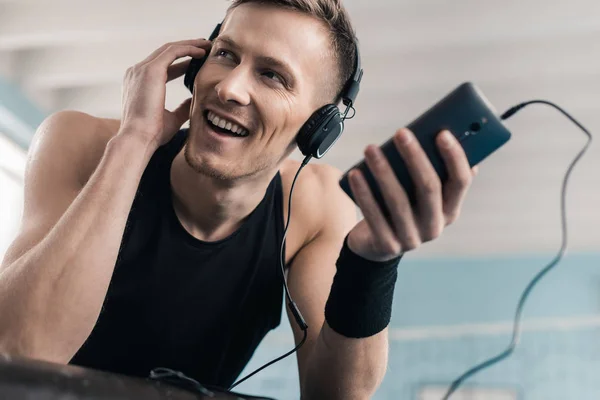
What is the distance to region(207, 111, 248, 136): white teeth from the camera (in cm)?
103

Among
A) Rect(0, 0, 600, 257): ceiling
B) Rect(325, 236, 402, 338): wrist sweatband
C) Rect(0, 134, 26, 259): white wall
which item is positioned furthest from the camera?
Rect(0, 134, 26, 259): white wall

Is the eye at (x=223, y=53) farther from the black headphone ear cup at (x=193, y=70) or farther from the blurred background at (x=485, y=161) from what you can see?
the blurred background at (x=485, y=161)

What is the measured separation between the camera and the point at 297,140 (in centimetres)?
109

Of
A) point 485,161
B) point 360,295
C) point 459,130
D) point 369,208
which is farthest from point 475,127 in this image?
point 485,161

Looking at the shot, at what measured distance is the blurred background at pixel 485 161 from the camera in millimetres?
2510

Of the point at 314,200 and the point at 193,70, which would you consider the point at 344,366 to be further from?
the point at 193,70

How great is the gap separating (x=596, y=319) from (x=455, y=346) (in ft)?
3.39

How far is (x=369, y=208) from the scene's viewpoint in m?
0.65

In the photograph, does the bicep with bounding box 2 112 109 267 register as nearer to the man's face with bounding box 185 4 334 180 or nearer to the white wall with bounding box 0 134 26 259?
the man's face with bounding box 185 4 334 180

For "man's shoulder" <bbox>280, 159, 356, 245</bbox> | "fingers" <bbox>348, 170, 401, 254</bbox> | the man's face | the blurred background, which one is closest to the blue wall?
the blurred background

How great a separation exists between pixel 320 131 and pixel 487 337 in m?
3.82

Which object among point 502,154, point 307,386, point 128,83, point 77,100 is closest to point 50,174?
point 128,83

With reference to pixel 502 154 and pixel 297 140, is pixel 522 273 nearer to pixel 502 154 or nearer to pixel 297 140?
pixel 502 154

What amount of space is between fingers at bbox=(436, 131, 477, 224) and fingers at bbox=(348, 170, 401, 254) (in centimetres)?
7
